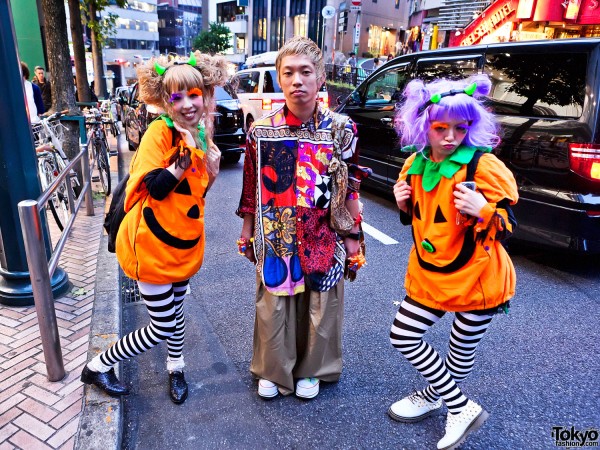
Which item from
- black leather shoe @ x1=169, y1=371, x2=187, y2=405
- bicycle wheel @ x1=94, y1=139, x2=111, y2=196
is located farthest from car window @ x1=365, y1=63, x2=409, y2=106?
black leather shoe @ x1=169, y1=371, x2=187, y2=405

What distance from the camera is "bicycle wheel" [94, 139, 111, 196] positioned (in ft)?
21.4

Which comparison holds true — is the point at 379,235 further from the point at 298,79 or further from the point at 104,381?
the point at 104,381

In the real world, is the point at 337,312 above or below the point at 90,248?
above

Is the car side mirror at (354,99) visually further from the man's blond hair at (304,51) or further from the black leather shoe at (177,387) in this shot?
the black leather shoe at (177,387)

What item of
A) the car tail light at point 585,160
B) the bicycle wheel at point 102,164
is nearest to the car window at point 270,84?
the bicycle wheel at point 102,164

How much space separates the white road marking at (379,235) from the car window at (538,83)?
1.76m

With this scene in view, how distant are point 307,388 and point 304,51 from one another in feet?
5.89

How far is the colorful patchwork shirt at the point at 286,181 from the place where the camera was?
87.0 inches

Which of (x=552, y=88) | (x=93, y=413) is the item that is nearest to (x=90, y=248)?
(x=93, y=413)

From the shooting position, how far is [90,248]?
14.9 feet

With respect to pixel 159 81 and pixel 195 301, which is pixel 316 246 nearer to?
pixel 159 81

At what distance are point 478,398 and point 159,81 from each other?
242 centimetres

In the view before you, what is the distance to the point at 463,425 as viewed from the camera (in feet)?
6.95

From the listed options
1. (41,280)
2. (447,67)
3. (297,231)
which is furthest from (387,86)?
(41,280)
